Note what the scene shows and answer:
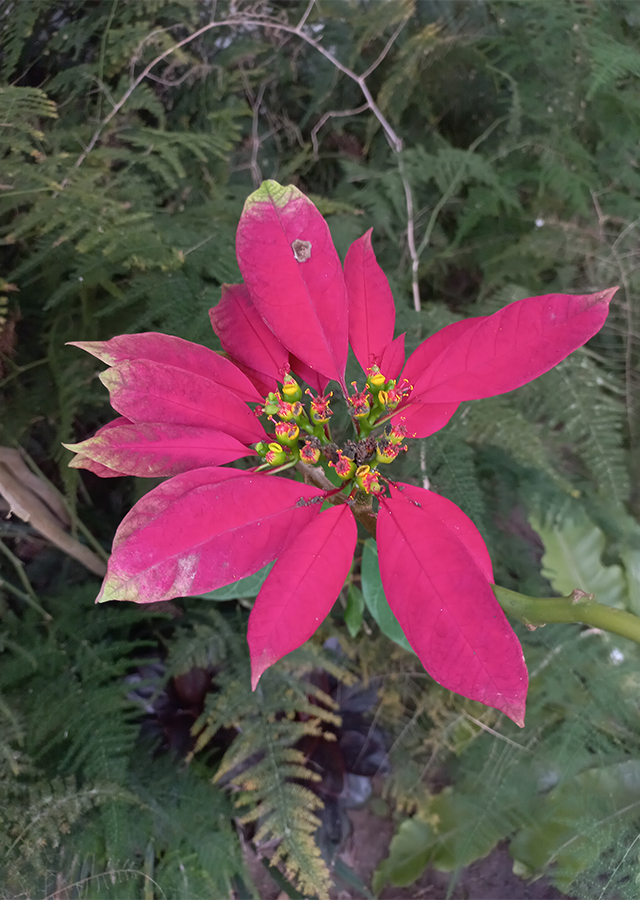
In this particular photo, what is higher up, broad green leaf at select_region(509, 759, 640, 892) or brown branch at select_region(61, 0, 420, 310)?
brown branch at select_region(61, 0, 420, 310)

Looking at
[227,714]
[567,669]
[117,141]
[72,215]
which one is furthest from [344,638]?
[117,141]

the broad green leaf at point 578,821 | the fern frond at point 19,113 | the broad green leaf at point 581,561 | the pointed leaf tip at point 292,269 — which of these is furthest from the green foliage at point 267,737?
the fern frond at point 19,113

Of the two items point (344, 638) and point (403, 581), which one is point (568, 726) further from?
point (403, 581)

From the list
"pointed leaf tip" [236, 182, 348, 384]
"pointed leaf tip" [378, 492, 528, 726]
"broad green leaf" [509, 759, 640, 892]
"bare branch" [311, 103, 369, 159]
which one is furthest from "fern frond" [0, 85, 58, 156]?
"broad green leaf" [509, 759, 640, 892]

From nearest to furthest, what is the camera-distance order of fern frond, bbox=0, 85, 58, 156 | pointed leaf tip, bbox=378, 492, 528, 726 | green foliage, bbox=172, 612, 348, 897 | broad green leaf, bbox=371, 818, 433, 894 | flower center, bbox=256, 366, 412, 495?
1. pointed leaf tip, bbox=378, 492, 528, 726
2. flower center, bbox=256, 366, 412, 495
3. fern frond, bbox=0, 85, 58, 156
4. green foliage, bbox=172, 612, 348, 897
5. broad green leaf, bbox=371, 818, 433, 894

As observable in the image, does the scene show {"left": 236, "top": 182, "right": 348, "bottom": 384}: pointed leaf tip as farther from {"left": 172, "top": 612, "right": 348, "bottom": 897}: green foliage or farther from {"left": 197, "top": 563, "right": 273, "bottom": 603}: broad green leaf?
{"left": 172, "top": 612, "right": 348, "bottom": 897}: green foliage

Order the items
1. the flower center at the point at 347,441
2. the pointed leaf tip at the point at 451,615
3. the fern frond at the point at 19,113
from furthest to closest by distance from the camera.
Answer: the fern frond at the point at 19,113 < the flower center at the point at 347,441 < the pointed leaf tip at the point at 451,615

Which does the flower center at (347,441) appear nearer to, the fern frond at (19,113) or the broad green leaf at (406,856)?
the fern frond at (19,113)
